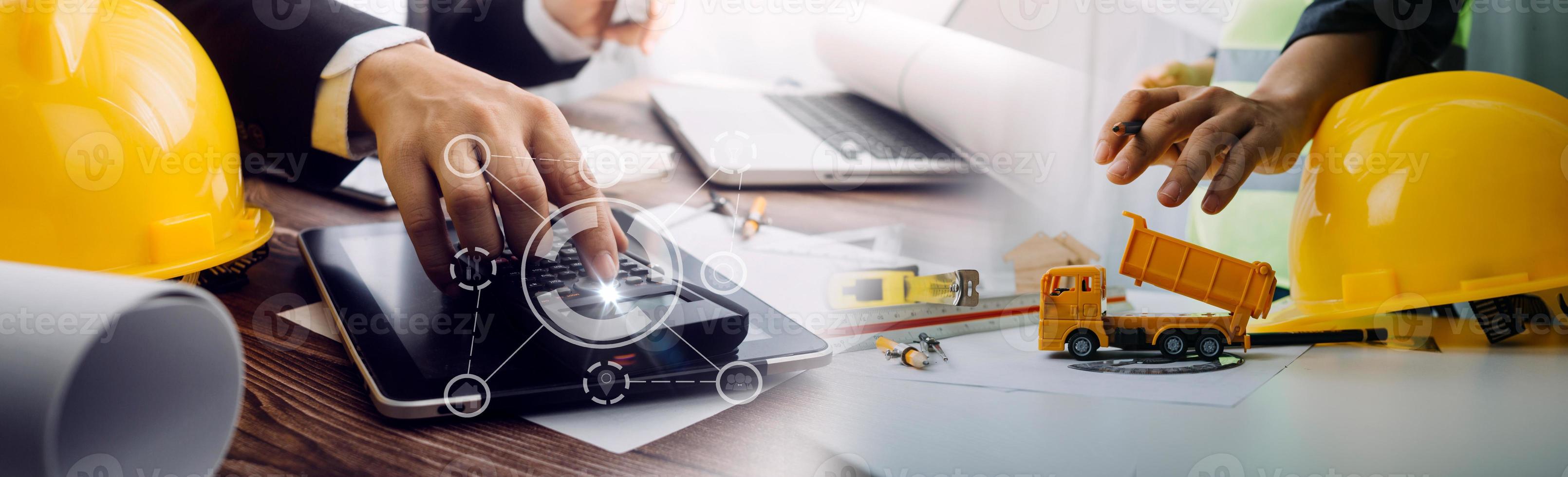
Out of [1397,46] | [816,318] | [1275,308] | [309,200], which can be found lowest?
[309,200]

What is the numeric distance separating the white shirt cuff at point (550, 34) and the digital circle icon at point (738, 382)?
68 centimetres

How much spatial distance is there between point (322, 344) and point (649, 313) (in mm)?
234

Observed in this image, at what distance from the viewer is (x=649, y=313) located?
47cm

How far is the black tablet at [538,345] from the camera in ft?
1.42

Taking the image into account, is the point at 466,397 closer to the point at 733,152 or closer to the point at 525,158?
the point at 525,158

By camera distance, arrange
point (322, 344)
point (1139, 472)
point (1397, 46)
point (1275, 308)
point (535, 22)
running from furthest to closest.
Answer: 1. point (535, 22)
2. point (1397, 46)
3. point (1275, 308)
4. point (322, 344)
5. point (1139, 472)

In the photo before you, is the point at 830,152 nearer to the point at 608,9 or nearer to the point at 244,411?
the point at 608,9

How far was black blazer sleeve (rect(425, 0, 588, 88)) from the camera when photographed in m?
0.99

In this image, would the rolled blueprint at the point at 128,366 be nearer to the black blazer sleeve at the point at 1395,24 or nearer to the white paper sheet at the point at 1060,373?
the white paper sheet at the point at 1060,373

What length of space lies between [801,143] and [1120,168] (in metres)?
0.54

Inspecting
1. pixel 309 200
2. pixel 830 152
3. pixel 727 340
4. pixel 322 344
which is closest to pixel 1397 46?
pixel 830 152

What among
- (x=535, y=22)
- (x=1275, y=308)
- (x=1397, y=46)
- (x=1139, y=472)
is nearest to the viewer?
(x=1139, y=472)

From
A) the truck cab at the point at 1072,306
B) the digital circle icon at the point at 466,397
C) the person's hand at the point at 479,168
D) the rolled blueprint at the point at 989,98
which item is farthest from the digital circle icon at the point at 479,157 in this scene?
the rolled blueprint at the point at 989,98

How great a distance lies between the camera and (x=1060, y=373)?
0.53 meters
